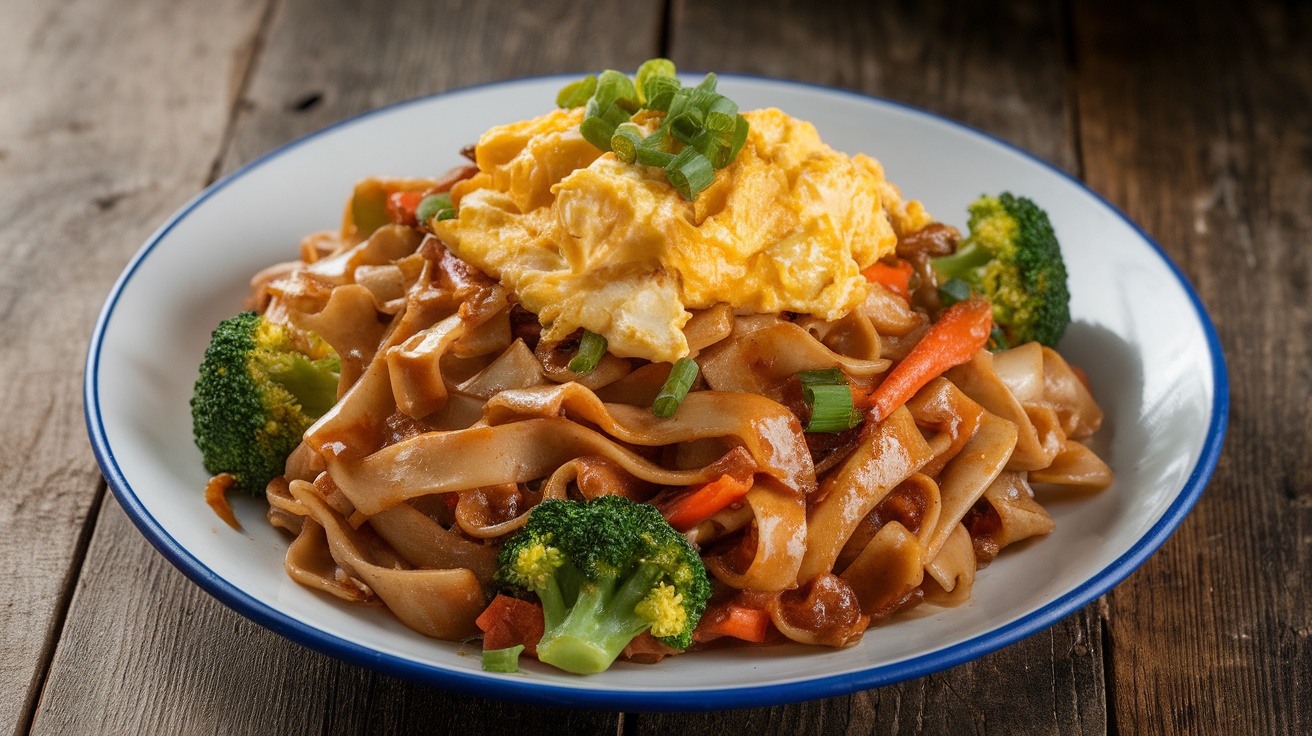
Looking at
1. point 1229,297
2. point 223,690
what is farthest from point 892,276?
point 223,690

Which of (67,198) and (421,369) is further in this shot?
(67,198)

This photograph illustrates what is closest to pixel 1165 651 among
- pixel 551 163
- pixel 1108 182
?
pixel 551 163

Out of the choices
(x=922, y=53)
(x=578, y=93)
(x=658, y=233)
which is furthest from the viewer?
(x=922, y=53)

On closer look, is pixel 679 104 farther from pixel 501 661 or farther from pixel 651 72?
pixel 501 661

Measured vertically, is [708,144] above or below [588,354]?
above

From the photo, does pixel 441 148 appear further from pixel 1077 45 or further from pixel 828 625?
pixel 1077 45

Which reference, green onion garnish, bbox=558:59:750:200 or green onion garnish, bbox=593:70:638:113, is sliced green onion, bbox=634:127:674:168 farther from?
green onion garnish, bbox=593:70:638:113
